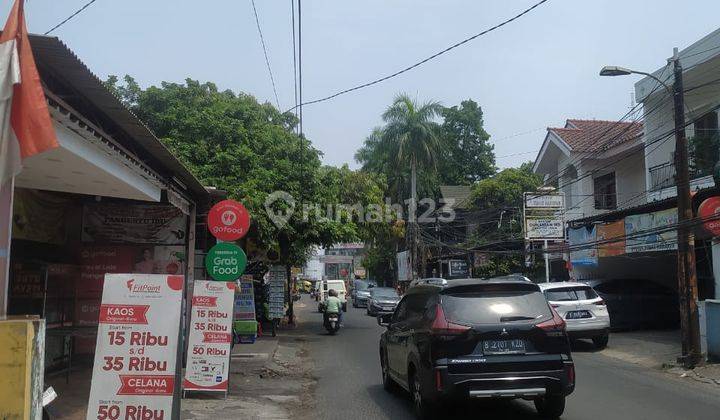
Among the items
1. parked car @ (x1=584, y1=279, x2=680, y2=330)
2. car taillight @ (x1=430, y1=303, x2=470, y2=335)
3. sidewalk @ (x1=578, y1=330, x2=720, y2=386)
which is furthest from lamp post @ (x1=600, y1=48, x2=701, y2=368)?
car taillight @ (x1=430, y1=303, x2=470, y2=335)

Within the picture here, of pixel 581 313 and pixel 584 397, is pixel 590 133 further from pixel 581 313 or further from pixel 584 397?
pixel 584 397

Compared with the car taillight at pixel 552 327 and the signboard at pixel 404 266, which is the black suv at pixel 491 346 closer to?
the car taillight at pixel 552 327

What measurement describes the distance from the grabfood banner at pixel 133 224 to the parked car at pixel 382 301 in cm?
1710

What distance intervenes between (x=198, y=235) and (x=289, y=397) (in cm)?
682

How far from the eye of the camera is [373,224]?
25.4 m

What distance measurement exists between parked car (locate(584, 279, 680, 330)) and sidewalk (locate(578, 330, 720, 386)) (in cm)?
42

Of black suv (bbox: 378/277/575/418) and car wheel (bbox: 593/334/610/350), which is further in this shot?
car wheel (bbox: 593/334/610/350)

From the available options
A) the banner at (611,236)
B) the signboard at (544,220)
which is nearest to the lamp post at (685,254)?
the banner at (611,236)

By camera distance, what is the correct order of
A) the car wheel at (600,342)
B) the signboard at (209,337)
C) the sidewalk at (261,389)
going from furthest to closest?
the car wheel at (600,342), the signboard at (209,337), the sidewalk at (261,389)

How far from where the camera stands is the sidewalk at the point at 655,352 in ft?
39.2

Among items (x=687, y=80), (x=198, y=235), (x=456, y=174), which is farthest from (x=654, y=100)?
(x=456, y=174)

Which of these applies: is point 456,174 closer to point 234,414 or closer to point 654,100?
point 654,100

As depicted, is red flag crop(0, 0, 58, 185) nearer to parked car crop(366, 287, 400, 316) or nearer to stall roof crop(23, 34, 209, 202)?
stall roof crop(23, 34, 209, 202)

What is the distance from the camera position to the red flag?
4.44m
